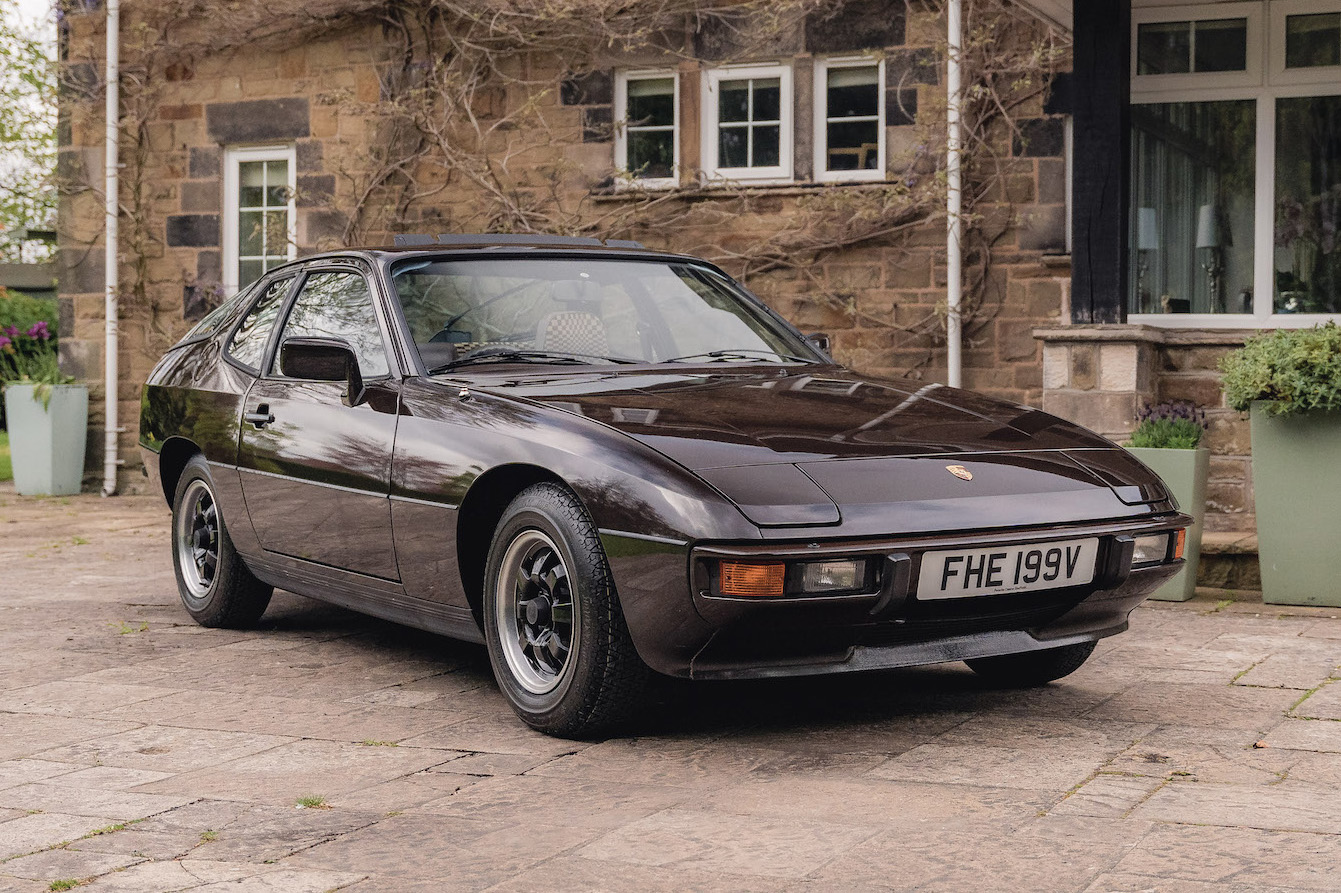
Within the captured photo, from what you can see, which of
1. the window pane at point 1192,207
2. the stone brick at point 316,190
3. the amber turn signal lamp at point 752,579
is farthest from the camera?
the stone brick at point 316,190

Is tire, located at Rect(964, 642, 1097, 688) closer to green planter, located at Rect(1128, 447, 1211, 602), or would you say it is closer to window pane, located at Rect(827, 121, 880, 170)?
green planter, located at Rect(1128, 447, 1211, 602)

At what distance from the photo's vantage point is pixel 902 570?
3.94 m

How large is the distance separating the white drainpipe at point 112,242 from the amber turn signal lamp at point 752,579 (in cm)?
1051

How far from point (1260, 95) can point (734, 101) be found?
3738 mm

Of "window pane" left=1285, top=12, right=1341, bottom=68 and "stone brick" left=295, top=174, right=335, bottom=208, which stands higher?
"window pane" left=1285, top=12, right=1341, bottom=68

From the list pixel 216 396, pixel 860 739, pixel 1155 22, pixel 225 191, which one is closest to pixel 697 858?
pixel 860 739

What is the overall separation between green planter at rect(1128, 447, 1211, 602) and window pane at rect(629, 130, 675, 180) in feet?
17.7

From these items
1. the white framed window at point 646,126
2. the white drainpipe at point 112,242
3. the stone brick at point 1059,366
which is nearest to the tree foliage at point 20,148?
the white drainpipe at point 112,242

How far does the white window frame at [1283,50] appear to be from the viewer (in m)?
9.32

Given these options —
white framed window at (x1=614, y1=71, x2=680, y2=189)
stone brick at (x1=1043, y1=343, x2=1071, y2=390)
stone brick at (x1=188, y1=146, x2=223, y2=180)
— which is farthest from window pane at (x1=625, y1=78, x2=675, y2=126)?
stone brick at (x1=1043, y1=343, x2=1071, y2=390)

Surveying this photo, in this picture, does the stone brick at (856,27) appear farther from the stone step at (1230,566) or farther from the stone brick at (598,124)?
the stone step at (1230,566)

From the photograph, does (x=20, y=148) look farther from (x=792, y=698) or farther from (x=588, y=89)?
(x=792, y=698)

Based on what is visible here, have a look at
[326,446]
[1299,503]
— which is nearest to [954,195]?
[1299,503]

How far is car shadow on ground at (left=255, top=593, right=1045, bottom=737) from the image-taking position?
454 centimetres
